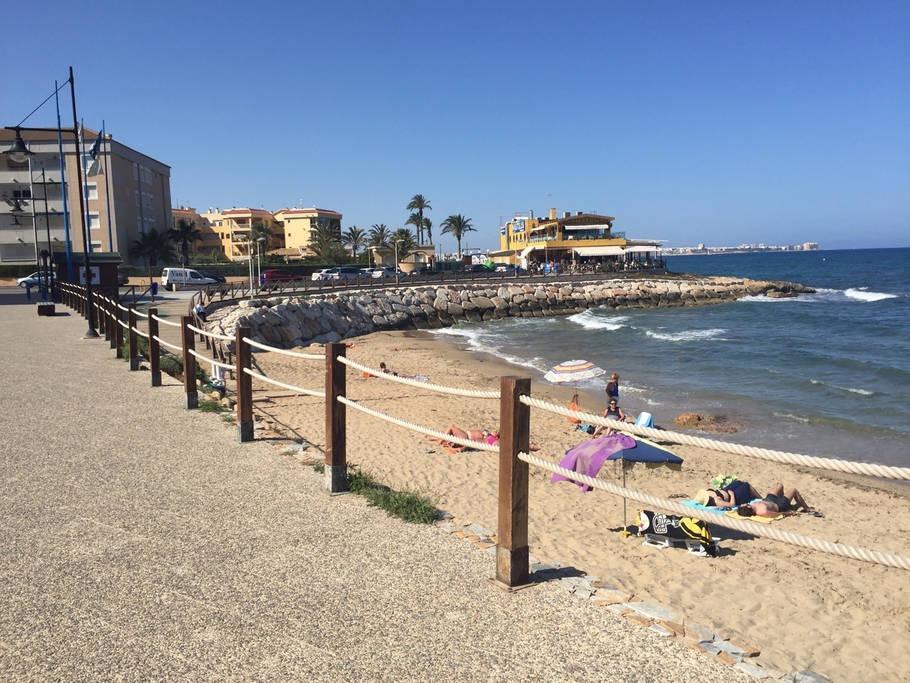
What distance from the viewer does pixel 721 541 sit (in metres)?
7.47

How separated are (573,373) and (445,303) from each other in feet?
81.3

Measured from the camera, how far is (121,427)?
7.59m

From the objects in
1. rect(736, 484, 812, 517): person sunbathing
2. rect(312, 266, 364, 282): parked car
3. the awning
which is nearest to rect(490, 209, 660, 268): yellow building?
the awning

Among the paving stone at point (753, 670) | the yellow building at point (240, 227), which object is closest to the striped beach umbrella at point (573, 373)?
the paving stone at point (753, 670)

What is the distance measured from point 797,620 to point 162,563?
4.86 m

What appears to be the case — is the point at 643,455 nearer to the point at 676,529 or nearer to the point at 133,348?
the point at 676,529

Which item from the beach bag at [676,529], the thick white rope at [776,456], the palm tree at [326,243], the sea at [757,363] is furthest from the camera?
the palm tree at [326,243]

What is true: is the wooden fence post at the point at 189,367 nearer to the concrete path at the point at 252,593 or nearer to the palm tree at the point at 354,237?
the concrete path at the point at 252,593

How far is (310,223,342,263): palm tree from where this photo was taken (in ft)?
254

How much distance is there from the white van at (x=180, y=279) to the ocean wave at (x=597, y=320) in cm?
2517

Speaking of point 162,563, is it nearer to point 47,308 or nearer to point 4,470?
point 4,470

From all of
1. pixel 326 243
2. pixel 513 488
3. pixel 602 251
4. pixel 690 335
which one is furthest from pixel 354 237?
pixel 513 488

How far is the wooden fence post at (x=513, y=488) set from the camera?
380 cm

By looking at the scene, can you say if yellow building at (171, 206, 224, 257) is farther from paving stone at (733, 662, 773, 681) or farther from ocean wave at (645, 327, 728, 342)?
paving stone at (733, 662, 773, 681)
